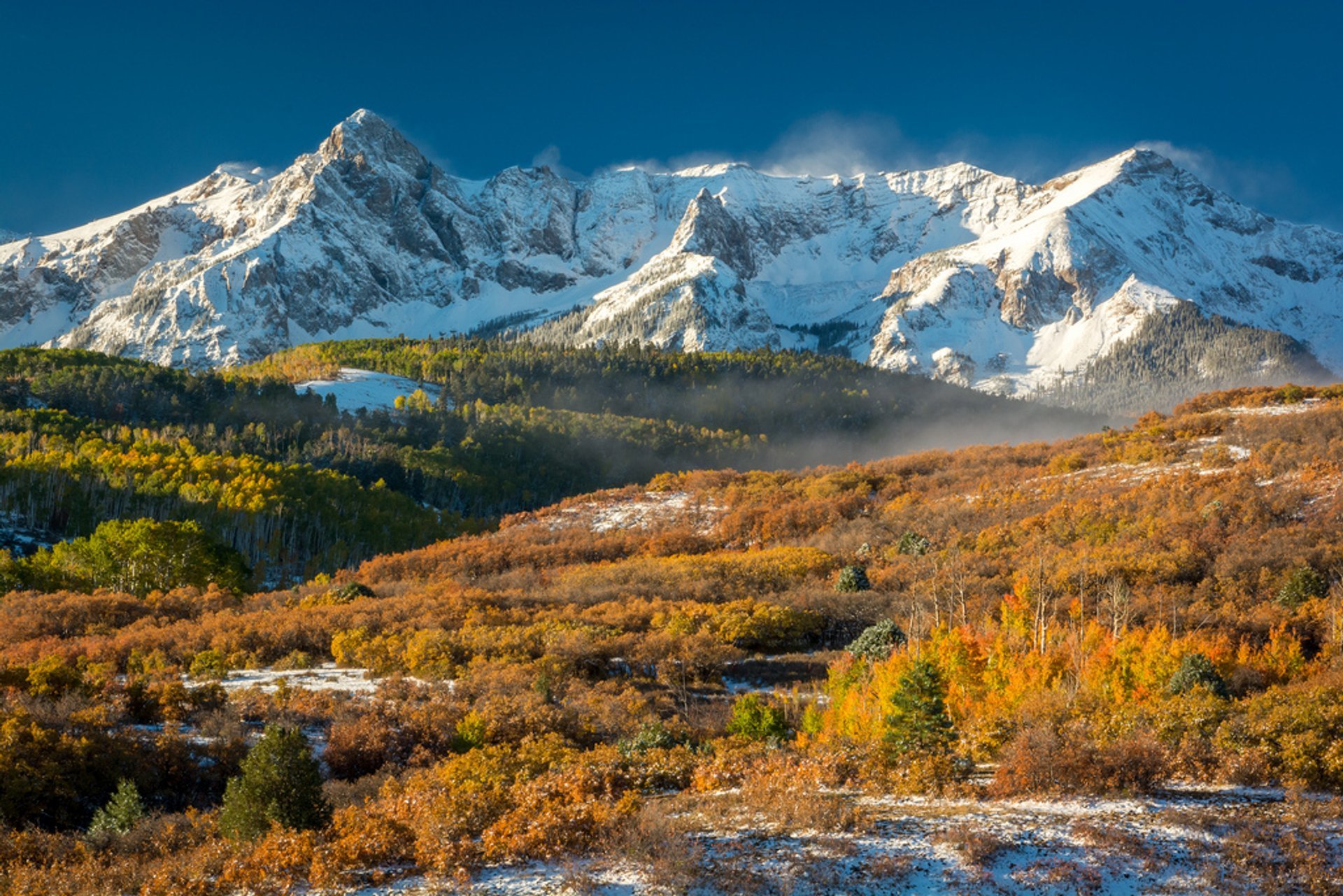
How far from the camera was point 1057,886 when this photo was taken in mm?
11031

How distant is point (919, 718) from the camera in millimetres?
17359

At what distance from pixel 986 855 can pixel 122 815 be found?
14.8 meters

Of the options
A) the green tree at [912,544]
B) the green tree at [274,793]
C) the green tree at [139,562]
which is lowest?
the green tree at [274,793]

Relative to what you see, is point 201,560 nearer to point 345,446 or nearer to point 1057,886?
point 1057,886

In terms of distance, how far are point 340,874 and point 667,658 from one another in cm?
1836

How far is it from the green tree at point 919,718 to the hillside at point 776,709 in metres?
0.08

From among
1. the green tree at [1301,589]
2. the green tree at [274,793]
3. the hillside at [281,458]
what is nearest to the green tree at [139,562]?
the hillside at [281,458]

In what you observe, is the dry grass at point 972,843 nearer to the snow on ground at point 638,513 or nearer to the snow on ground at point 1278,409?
the snow on ground at point 638,513

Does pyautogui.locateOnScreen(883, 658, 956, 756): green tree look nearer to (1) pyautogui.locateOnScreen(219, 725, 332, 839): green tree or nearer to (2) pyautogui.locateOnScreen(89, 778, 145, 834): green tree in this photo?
(1) pyautogui.locateOnScreen(219, 725, 332, 839): green tree

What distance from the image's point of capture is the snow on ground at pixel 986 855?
11125 millimetres

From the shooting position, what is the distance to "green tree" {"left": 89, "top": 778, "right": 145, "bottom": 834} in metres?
15.8

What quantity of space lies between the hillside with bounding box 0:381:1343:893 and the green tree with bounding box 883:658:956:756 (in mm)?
83

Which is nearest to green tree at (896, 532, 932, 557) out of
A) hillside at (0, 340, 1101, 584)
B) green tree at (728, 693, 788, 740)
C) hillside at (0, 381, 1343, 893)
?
hillside at (0, 381, 1343, 893)

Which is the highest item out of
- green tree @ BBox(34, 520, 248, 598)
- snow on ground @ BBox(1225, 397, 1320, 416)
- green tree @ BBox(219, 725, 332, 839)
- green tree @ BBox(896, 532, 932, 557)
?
snow on ground @ BBox(1225, 397, 1320, 416)
